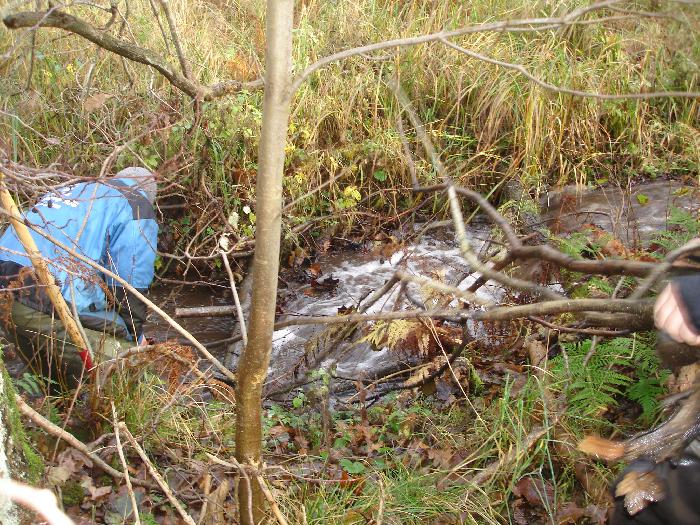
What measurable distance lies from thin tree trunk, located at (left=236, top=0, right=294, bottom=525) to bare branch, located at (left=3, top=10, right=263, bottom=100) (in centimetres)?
169

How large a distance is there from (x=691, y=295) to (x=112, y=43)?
11.1ft

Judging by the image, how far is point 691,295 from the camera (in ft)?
5.17

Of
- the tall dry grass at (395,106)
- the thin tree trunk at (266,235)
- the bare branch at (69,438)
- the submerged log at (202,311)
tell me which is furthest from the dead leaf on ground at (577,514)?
the tall dry grass at (395,106)

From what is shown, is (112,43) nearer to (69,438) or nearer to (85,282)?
(85,282)

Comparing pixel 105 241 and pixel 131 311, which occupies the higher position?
pixel 105 241

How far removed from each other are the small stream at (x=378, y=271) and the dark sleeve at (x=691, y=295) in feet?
10.2

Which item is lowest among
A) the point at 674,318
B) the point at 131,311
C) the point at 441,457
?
the point at 441,457

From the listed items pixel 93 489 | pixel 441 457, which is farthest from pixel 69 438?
pixel 441 457

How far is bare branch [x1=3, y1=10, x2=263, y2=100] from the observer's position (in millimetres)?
3061

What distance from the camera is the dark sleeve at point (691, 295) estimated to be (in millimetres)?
1563

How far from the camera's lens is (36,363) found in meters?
3.81

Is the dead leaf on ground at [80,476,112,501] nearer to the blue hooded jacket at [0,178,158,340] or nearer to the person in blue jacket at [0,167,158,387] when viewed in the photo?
the person in blue jacket at [0,167,158,387]

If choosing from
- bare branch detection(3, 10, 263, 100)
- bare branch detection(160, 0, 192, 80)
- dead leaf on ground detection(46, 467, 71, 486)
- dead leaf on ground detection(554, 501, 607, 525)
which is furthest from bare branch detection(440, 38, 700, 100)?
bare branch detection(160, 0, 192, 80)

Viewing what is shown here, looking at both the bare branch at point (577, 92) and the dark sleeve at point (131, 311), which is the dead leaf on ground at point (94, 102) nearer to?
the dark sleeve at point (131, 311)
